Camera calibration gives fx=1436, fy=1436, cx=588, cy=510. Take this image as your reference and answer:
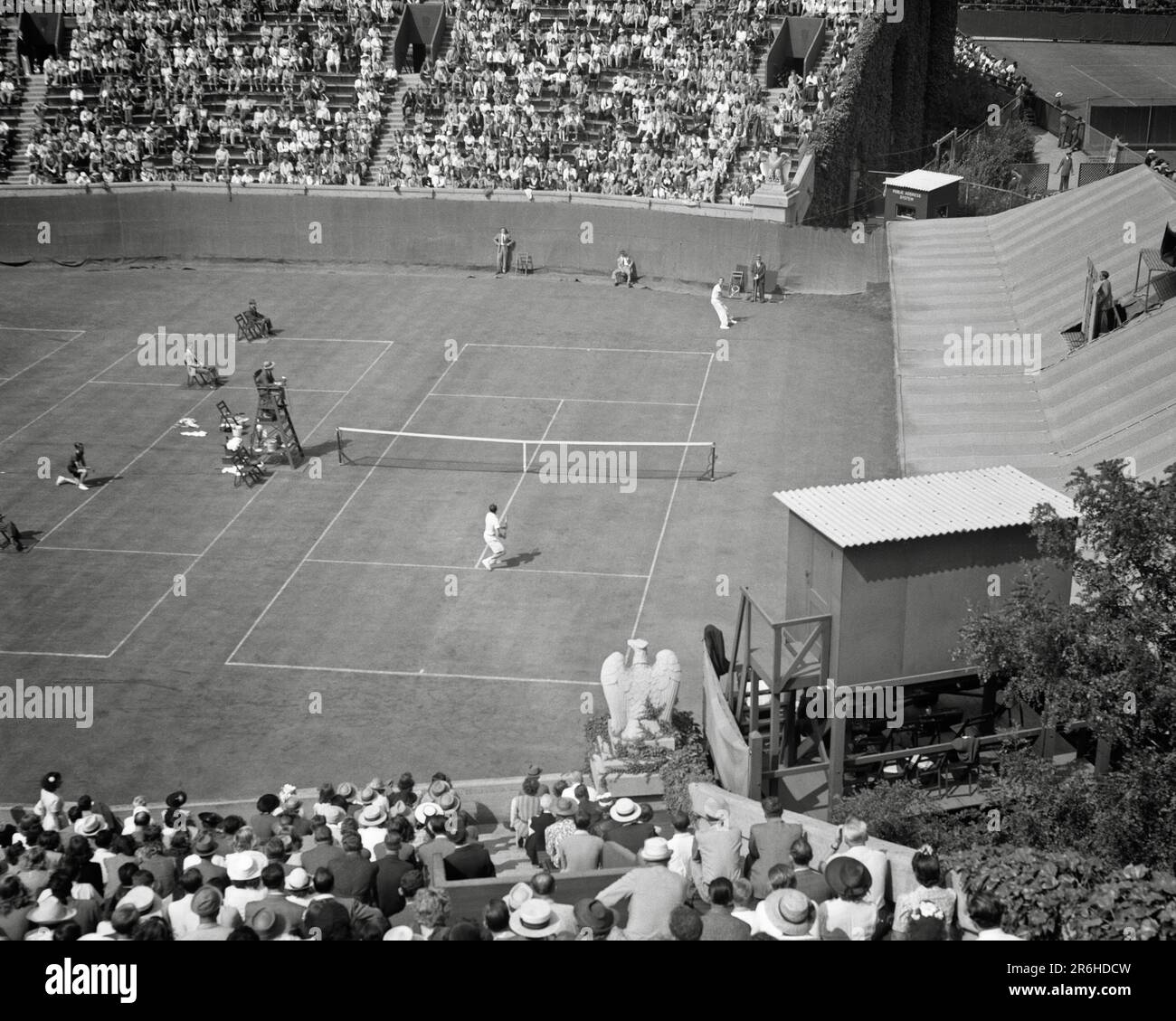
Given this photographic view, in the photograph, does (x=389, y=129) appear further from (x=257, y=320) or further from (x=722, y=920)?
(x=722, y=920)

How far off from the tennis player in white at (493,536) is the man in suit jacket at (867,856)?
1281 cm

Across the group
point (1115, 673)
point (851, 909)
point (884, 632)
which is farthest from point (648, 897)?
point (884, 632)

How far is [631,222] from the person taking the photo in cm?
4394

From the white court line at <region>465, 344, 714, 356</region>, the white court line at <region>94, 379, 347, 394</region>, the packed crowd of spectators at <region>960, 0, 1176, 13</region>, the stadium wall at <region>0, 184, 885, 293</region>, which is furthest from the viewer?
the packed crowd of spectators at <region>960, 0, 1176, 13</region>

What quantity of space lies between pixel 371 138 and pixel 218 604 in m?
28.2

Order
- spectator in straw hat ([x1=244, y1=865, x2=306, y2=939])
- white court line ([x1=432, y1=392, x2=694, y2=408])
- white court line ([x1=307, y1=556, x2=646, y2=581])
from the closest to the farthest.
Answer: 1. spectator in straw hat ([x1=244, y1=865, x2=306, y2=939])
2. white court line ([x1=307, y1=556, x2=646, y2=581])
3. white court line ([x1=432, y1=392, x2=694, y2=408])

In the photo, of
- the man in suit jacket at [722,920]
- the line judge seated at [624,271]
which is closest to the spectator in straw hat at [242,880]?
the man in suit jacket at [722,920]

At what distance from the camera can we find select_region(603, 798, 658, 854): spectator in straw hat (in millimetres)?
14633

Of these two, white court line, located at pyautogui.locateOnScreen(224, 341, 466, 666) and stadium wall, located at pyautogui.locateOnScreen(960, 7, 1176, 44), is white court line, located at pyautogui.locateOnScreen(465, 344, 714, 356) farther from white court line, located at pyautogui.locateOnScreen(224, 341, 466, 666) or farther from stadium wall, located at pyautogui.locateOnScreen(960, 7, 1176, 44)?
stadium wall, located at pyautogui.locateOnScreen(960, 7, 1176, 44)

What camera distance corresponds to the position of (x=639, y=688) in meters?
17.8

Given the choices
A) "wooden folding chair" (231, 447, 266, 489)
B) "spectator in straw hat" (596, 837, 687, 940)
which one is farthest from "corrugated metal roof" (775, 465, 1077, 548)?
"wooden folding chair" (231, 447, 266, 489)

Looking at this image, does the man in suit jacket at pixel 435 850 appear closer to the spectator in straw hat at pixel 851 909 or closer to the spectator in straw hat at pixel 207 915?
the spectator in straw hat at pixel 207 915

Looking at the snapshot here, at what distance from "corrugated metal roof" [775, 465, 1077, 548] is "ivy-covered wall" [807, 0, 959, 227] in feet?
90.6

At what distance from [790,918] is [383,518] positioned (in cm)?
1805
